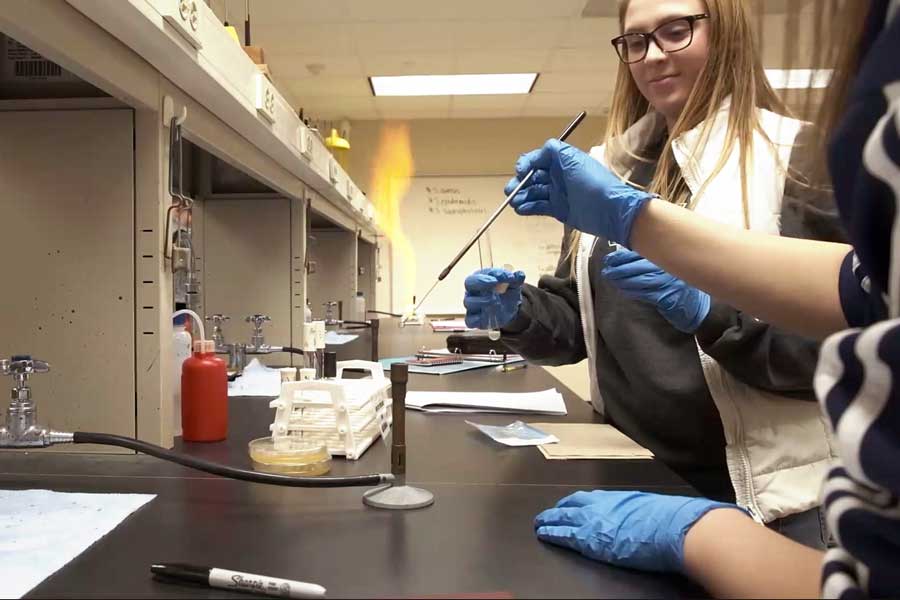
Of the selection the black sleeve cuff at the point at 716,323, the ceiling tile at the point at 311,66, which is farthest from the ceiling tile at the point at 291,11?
the black sleeve cuff at the point at 716,323

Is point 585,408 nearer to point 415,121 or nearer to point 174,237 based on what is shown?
point 174,237

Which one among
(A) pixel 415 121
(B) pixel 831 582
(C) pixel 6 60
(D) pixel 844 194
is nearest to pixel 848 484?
(B) pixel 831 582

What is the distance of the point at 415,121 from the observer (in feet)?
18.5

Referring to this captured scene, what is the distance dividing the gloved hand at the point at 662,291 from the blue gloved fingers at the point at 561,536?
45cm

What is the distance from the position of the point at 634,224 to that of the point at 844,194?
410mm

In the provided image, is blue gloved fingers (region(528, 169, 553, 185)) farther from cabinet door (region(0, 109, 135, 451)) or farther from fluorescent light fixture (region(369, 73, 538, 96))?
fluorescent light fixture (region(369, 73, 538, 96))

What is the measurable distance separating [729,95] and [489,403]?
724 mm

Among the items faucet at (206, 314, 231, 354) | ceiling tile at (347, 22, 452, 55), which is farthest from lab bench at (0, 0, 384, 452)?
ceiling tile at (347, 22, 452, 55)

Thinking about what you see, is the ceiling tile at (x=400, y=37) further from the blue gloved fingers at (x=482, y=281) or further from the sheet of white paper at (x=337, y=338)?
the blue gloved fingers at (x=482, y=281)

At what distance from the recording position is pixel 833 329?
63 centimetres

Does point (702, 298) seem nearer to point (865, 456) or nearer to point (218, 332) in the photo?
point (865, 456)

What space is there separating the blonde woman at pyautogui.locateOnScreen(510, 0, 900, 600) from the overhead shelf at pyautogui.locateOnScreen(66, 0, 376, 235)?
23.7 inches

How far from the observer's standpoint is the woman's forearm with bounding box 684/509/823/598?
43 cm

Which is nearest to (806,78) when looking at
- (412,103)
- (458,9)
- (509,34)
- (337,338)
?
(337,338)
